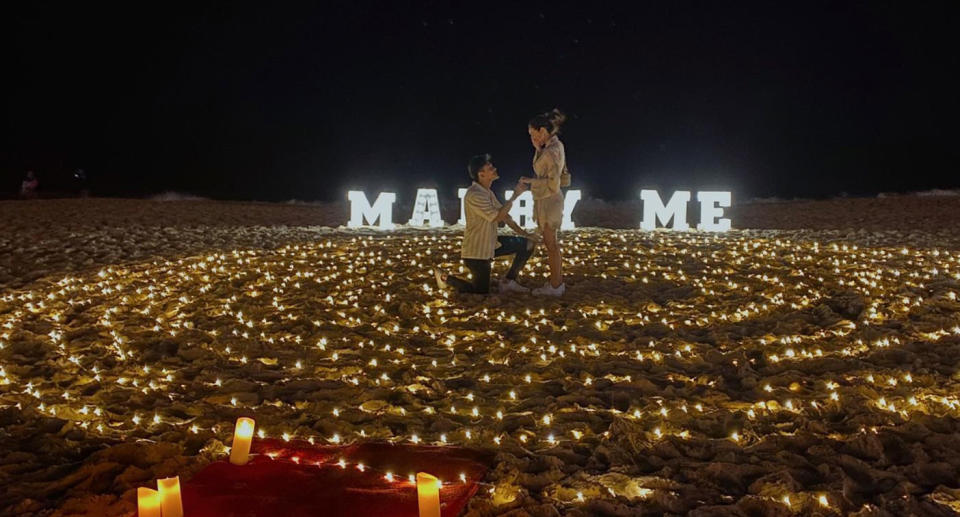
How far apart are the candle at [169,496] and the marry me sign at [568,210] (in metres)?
9.21

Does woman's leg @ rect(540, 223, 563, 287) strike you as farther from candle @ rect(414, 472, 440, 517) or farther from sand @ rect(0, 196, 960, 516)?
candle @ rect(414, 472, 440, 517)

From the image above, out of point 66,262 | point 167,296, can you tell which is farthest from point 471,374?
point 66,262

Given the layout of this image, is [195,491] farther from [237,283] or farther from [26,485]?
[237,283]

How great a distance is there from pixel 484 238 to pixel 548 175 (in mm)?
763

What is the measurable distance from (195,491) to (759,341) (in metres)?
3.80

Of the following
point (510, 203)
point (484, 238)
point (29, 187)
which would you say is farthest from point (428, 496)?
point (29, 187)

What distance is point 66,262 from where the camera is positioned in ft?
28.1

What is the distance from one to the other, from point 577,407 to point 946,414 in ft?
5.84

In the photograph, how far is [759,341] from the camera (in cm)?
525

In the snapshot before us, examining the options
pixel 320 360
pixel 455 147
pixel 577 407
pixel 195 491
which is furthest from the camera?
pixel 455 147

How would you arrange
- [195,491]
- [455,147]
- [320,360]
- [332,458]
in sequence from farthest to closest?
[455,147] < [320,360] < [332,458] < [195,491]

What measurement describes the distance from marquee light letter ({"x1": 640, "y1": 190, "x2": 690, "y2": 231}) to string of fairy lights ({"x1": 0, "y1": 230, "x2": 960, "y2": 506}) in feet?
13.0

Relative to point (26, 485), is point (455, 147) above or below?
above

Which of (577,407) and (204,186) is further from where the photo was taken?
(204,186)
